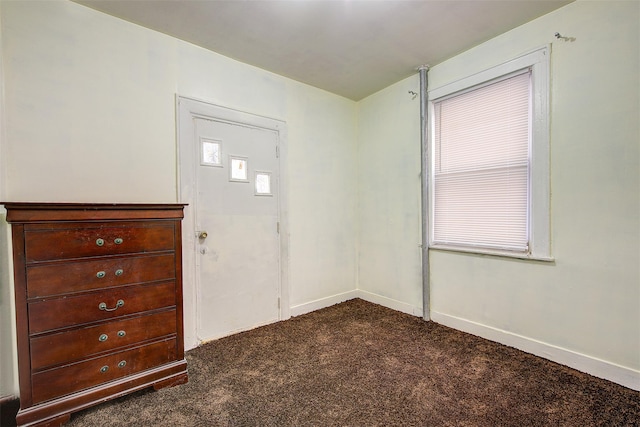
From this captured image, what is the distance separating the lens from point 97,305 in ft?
5.41

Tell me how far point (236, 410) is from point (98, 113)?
2233 millimetres

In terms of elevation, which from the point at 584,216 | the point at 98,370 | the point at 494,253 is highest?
the point at 584,216

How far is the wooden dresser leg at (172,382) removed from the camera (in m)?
1.83

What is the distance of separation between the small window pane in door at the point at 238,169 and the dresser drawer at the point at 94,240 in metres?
0.91

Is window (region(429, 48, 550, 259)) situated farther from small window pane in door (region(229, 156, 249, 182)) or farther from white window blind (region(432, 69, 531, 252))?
small window pane in door (region(229, 156, 249, 182))

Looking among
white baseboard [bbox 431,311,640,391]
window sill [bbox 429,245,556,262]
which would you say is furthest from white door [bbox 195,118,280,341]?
white baseboard [bbox 431,311,640,391]

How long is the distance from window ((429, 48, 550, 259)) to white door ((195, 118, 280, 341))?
173 cm

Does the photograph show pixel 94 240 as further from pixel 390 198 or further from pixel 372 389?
pixel 390 198

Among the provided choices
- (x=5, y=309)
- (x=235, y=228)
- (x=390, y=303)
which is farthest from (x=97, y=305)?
(x=390, y=303)

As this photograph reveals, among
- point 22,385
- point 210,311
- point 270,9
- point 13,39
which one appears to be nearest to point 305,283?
point 210,311

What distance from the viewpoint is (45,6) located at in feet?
6.06

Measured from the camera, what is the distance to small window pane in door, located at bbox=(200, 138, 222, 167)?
8.16ft

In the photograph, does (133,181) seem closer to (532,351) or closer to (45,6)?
(45,6)

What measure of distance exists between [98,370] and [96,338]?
0.19 metres
